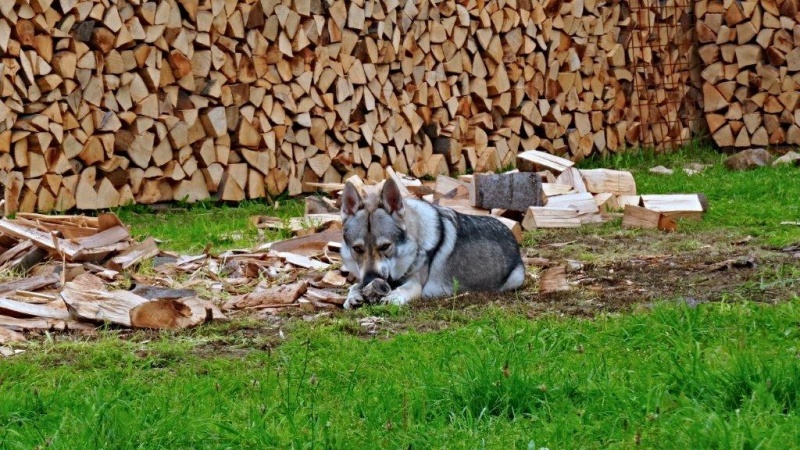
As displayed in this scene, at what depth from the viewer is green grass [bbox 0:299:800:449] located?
351cm

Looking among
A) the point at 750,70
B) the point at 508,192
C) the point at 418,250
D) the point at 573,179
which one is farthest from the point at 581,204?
the point at 750,70

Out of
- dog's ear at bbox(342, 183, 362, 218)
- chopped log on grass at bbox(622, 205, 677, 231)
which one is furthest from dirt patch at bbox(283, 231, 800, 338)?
dog's ear at bbox(342, 183, 362, 218)

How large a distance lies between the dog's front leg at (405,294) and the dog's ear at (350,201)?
1.74 ft

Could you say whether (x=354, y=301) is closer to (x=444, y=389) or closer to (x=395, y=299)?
(x=395, y=299)

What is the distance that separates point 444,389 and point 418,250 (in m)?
2.70

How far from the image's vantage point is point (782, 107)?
14.5 metres

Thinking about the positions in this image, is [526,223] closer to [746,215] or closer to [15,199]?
[746,215]

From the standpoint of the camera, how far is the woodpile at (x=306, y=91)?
9.32 metres

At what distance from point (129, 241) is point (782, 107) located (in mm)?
9730

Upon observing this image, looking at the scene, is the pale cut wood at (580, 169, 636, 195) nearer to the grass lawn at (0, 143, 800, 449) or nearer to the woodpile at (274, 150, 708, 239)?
the woodpile at (274, 150, 708, 239)

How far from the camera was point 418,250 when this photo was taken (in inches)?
260

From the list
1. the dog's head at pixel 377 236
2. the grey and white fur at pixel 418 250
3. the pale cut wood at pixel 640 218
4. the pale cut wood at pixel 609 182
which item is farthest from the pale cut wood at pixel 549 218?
the dog's head at pixel 377 236

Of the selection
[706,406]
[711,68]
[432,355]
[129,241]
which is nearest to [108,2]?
[129,241]

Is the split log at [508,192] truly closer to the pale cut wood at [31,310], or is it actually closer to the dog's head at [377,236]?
the dog's head at [377,236]
